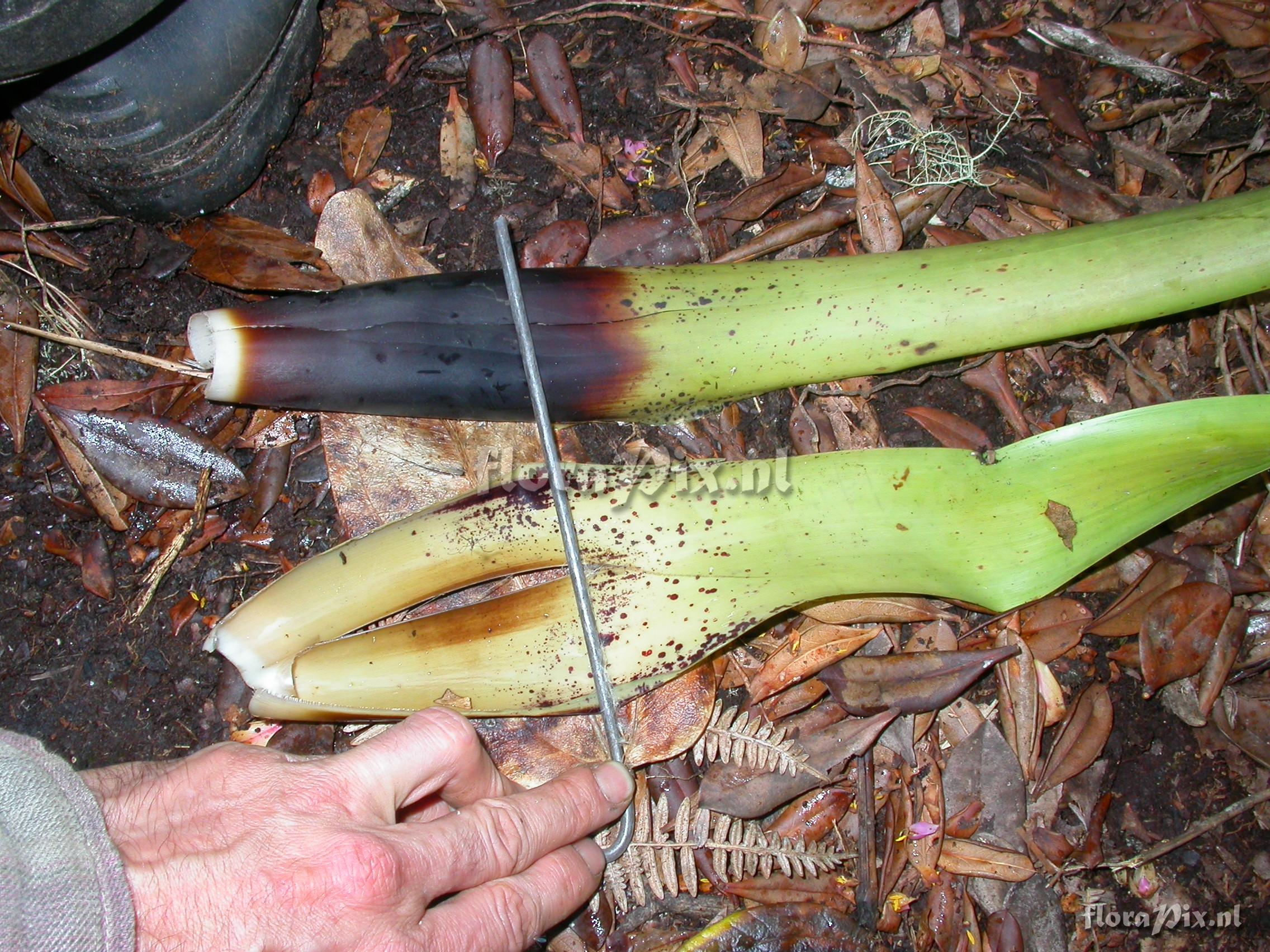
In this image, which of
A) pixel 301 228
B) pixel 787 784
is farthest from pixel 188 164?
pixel 787 784

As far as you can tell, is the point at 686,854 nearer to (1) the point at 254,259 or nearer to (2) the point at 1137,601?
(2) the point at 1137,601

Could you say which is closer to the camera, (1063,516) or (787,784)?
(1063,516)

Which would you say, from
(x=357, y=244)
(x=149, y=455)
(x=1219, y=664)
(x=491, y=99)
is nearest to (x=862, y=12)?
(x=491, y=99)

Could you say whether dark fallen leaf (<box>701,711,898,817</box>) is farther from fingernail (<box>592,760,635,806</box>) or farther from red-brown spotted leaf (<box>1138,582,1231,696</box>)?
red-brown spotted leaf (<box>1138,582,1231,696</box>)

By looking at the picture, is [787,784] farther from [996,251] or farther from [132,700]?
[132,700]

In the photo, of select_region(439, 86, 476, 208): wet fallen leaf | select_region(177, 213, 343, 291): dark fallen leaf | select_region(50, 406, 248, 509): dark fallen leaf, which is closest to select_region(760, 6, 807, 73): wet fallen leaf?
select_region(439, 86, 476, 208): wet fallen leaf

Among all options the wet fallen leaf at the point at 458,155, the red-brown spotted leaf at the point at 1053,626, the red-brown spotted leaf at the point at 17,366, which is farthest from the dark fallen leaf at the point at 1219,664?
the red-brown spotted leaf at the point at 17,366

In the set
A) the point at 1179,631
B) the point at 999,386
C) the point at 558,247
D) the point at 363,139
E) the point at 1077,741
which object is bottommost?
the point at 1077,741
